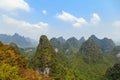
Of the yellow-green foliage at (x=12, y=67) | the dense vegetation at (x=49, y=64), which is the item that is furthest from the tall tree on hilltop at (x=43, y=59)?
the yellow-green foliage at (x=12, y=67)

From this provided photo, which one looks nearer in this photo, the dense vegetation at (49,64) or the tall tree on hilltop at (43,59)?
the dense vegetation at (49,64)

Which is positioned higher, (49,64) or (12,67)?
(49,64)

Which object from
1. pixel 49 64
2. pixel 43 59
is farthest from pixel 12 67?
pixel 43 59

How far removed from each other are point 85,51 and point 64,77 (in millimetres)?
78221

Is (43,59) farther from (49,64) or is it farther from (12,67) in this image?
(12,67)

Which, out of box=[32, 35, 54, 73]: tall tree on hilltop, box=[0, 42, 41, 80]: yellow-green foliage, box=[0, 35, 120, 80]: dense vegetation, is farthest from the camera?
box=[32, 35, 54, 73]: tall tree on hilltop

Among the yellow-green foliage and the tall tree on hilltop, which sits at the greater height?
the tall tree on hilltop

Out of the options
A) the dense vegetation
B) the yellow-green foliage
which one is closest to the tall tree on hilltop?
the dense vegetation

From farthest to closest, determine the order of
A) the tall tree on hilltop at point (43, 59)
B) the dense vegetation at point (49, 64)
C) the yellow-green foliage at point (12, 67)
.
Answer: the tall tree on hilltop at point (43, 59), the dense vegetation at point (49, 64), the yellow-green foliage at point (12, 67)

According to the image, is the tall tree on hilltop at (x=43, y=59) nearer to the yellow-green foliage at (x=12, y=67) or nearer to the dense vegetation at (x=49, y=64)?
the dense vegetation at (x=49, y=64)

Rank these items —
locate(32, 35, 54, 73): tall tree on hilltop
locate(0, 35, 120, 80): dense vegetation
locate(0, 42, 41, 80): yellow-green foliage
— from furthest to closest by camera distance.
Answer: locate(32, 35, 54, 73): tall tree on hilltop, locate(0, 35, 120, 80): dense vegetation, locate(0, 42, 41, 80): yellow-green foliage

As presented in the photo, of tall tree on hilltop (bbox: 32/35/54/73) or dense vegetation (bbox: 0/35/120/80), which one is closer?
dense vegetation (bbox: 0/35/120/80)

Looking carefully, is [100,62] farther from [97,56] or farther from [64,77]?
[64,77]

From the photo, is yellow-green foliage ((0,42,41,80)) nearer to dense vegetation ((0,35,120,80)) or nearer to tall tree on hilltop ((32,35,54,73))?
dense vegetation ((0,35,120,80))
